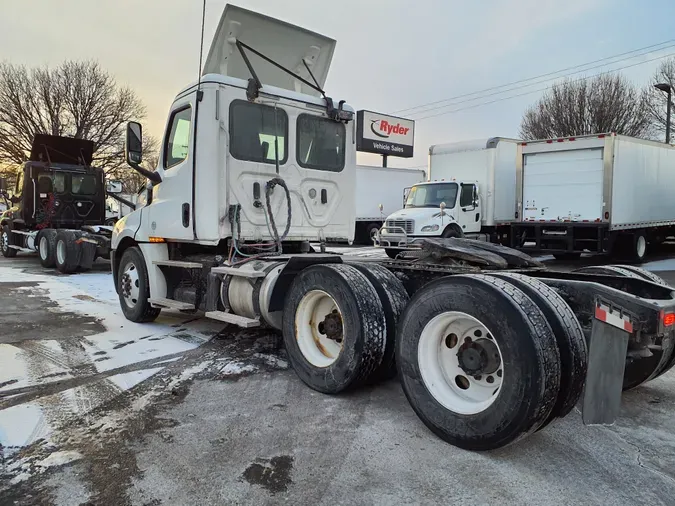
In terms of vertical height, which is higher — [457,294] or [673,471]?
[457,294]

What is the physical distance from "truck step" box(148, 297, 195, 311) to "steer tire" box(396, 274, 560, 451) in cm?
318

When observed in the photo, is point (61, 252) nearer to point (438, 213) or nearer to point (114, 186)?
point (114, 186)

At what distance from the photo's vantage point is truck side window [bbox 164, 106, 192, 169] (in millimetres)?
5750

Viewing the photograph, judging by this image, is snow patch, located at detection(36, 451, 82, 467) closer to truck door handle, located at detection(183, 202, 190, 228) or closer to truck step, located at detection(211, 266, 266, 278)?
truck step, located at detection(211, 266, 266, 278)

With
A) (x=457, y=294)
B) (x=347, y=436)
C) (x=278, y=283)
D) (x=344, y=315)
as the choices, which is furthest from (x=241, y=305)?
(x=457, y=294)

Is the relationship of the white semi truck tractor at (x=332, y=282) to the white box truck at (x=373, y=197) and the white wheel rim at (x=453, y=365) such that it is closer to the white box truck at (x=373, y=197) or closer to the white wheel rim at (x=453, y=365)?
the white wheel rim at (x=453, y=365)

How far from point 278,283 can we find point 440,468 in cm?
240

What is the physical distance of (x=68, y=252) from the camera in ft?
42.2

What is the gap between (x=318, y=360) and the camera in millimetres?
4328

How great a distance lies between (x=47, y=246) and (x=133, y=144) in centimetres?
1002

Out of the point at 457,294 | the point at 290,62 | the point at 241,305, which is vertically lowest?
the point at 241,305

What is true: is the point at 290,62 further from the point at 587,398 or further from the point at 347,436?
the point at 587,398

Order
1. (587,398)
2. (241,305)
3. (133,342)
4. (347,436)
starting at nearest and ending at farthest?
(587,398)
(347,436)
(241,305)
(133,342)

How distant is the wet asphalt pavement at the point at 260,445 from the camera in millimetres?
2701
